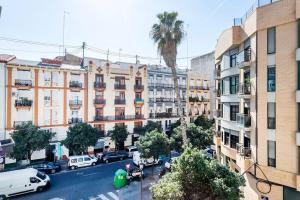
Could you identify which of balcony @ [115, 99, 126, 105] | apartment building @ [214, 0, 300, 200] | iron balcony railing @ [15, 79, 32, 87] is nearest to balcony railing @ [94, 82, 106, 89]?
balcony @ [115, 99, 126, 105]

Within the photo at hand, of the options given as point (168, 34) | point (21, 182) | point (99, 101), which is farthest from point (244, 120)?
point (99, 101)

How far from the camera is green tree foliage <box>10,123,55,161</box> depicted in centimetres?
2684

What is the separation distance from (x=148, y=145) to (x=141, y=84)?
61.9 feet

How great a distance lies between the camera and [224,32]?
1948 centimetres

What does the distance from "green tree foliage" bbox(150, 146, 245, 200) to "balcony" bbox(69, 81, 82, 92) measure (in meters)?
27.2

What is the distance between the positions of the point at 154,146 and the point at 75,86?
17.5m

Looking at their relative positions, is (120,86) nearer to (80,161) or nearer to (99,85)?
Result: (99,85)

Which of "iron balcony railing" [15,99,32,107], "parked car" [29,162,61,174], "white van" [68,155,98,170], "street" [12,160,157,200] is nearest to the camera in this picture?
"street" [12,160,157,200]

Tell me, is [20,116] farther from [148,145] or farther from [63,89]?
[148,145]

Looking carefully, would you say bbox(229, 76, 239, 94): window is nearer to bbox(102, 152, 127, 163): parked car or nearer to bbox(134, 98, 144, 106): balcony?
bbox(102, 152, 127, 163): parked car

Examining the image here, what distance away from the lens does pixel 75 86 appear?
35.4 metres

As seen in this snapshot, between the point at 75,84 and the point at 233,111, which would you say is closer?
the point at 233,111

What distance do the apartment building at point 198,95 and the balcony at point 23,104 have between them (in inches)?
1190

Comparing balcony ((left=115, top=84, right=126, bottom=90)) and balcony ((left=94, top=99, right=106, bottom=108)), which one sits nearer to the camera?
balcony ((left=94, top=99, right=106, bottom=108))
